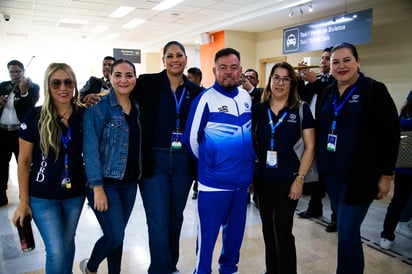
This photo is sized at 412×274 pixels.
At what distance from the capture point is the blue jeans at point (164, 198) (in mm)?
2195

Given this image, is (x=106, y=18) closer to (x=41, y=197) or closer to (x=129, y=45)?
(x=129, y=45)

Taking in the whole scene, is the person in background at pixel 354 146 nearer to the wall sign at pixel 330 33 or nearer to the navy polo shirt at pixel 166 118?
the navy polo shirt at pixel 166 118

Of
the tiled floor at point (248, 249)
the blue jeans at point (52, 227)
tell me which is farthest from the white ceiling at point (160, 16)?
the blue jeans at point (52, 227)

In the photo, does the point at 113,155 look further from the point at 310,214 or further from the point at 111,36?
the point at 111,36

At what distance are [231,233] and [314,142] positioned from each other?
0.83m

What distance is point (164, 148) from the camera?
2.19m

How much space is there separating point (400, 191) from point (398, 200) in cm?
8

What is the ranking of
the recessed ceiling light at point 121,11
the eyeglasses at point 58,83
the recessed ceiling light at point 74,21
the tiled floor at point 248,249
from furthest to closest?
the recessed ceiling light at point 74,21, the recessed ceiling light at point 121,11, the tiled floor at point 248,249, the eyeglasses at point 58,83

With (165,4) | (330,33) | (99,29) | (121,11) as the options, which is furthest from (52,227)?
(99,29)

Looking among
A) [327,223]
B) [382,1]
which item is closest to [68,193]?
[327,223]

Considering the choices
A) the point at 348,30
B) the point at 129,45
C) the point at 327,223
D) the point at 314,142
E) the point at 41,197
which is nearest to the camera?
the point at 41,197

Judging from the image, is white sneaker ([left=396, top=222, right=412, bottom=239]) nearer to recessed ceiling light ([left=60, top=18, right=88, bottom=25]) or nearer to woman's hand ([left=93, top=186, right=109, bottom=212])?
woman's hand ([left=93, top=186, right=109, bottom=212])

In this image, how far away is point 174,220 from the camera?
2365 mm

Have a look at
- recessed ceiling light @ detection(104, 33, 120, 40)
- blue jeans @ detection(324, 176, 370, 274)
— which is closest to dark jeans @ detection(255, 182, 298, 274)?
blue jeans @ detection(324, 176, 370, 274)
